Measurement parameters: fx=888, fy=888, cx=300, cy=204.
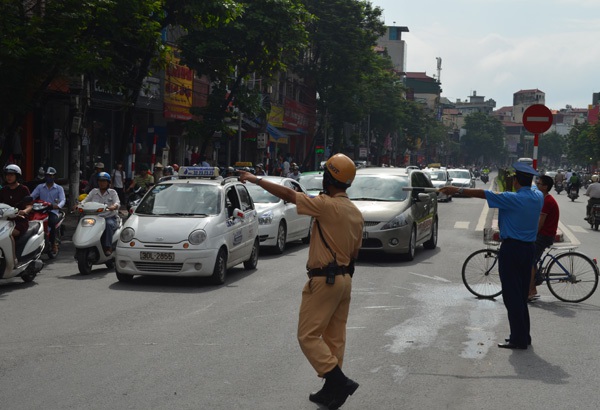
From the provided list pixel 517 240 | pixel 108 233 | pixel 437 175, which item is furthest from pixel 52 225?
pixel 437 175

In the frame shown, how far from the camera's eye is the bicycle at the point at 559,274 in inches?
467

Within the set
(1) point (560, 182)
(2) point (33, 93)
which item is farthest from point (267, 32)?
(1) point (560, 182)

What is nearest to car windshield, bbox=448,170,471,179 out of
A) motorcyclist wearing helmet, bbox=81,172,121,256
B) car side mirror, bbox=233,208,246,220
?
motorcyclist wearing helmet, bbox=81,172,121,256

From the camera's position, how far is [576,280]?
11.9 m

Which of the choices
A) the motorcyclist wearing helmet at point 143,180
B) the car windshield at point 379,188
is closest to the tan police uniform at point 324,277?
the car windshield at point 379,188

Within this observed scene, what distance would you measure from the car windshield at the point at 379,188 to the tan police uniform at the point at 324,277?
37.8ft

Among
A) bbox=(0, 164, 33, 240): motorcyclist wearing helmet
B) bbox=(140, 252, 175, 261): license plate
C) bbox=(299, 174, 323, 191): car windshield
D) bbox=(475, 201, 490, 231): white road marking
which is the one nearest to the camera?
bbox=(140, 252, 175, 261): license plate

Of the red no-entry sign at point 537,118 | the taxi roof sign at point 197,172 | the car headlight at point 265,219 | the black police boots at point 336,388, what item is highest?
the red no-entry sign at point 537,118

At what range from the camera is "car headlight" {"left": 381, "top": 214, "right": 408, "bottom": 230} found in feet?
54.0

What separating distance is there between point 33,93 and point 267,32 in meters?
13.5

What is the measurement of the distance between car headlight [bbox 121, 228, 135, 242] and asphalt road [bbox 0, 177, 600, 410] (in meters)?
0.67

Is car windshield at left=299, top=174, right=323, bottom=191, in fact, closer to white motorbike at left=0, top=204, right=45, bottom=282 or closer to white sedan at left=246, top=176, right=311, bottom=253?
white sedan at left=246, top=176, right=311, bottom=253

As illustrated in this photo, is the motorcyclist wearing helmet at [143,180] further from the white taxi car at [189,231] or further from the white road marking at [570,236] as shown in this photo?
the white road marking at [570,236]

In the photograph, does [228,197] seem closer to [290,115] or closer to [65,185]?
[65,185]
